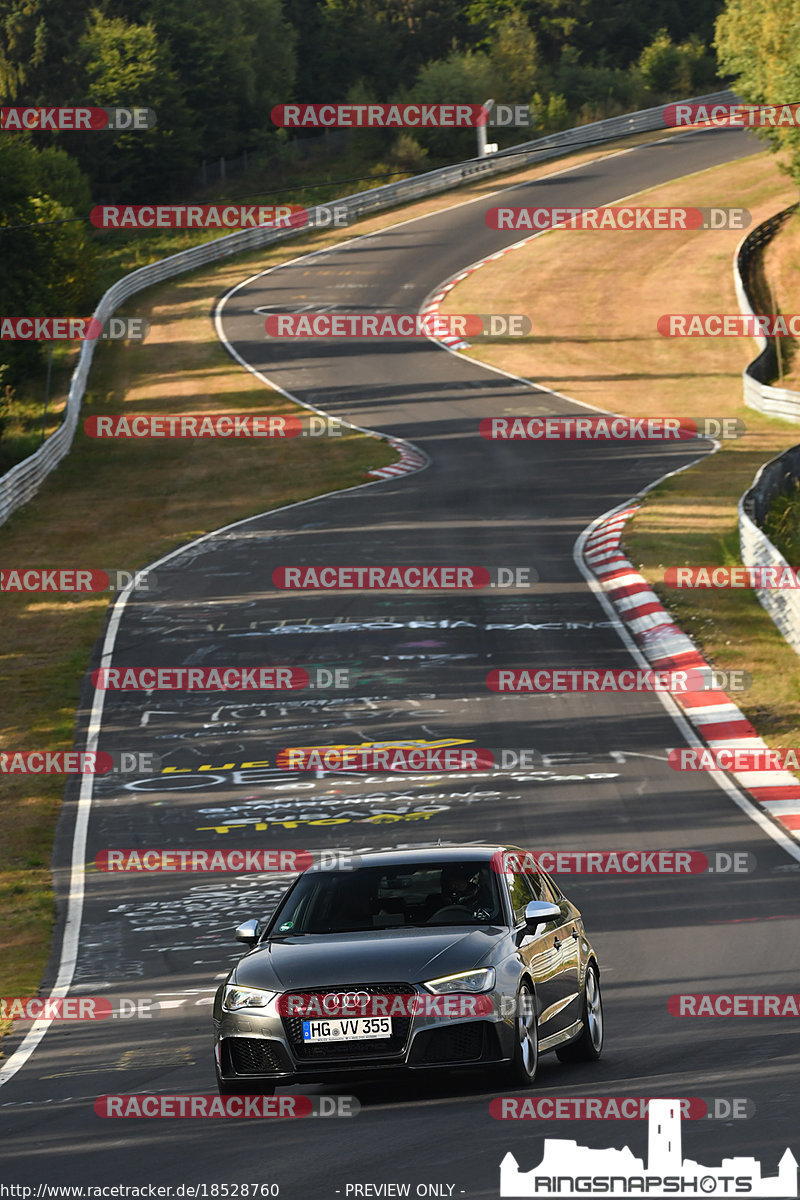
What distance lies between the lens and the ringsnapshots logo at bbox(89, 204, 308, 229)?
72250 mm

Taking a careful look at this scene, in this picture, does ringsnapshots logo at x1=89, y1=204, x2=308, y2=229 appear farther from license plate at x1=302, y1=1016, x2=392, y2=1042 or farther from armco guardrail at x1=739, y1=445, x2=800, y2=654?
license plate at x1=302, y1=1016, x2=392, y2=1042

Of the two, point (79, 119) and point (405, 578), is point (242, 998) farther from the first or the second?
point (79, 119)

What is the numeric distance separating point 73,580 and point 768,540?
12974 mm

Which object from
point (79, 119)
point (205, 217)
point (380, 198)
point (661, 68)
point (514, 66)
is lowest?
point (205, 217)

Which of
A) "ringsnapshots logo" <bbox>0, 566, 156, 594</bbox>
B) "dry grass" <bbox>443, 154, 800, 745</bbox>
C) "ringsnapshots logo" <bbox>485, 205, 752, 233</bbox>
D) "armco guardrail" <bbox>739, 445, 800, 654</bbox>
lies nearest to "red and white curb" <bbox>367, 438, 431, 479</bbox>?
"dry grass" <bbox>443, 154, 800, 745</bbox>

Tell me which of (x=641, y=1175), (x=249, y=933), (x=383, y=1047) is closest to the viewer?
(x=641, y=1175)

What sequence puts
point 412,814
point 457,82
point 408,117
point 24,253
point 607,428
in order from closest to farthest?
point 412,814 < point 607,428 < point 24,253 < point 408,117 < point 457,82

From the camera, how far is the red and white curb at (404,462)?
38.2 meters

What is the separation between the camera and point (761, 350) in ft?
159

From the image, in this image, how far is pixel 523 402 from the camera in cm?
4456

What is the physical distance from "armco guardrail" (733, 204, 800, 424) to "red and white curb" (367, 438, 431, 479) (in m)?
8.89

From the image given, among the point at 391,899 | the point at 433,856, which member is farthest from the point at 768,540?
the point at 391,899

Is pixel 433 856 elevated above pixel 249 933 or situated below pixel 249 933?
above

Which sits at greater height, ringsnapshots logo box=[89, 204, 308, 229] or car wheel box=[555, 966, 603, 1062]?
ringsnapshots logo box=[89, 204, 308, 229]
